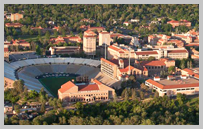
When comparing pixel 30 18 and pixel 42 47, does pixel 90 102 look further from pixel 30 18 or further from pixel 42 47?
pixel 30 18

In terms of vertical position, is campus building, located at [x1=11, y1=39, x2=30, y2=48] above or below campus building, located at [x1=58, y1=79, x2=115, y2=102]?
above

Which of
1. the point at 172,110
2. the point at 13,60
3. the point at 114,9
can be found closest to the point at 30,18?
the point at 114,9

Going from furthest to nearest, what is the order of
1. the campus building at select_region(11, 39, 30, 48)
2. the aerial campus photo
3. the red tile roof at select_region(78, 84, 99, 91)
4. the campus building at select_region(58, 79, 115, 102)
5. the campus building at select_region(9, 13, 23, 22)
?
the campus building at select_region(9, 13, 23, 22), the campus building at select_region(11, 39, 30, 48), the red tile roof at select_region(78, 84, 99, 91), the campus building at select_region(58, 79, 115, 102), the aerial campus photo

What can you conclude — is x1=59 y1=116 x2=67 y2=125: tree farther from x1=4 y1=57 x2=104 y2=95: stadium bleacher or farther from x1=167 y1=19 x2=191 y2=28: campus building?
x1=167 y1=19 x2=191 y2=28: campus building

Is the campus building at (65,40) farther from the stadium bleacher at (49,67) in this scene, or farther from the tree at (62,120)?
the tree at (62,120)

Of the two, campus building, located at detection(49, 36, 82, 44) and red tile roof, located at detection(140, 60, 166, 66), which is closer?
red tile roof, located at detection(140, 60, 166, 66)

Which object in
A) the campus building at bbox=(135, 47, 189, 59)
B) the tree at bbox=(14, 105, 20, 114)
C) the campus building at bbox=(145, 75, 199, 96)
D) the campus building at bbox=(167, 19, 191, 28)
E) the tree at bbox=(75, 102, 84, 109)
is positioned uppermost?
the campus building at bbox=(167, 19, 191, 28)

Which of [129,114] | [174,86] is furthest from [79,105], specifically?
[174,86]

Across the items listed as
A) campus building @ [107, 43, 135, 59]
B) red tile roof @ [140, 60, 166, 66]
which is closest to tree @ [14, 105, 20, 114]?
red tile roof @ [140, 60, 166, 66]
